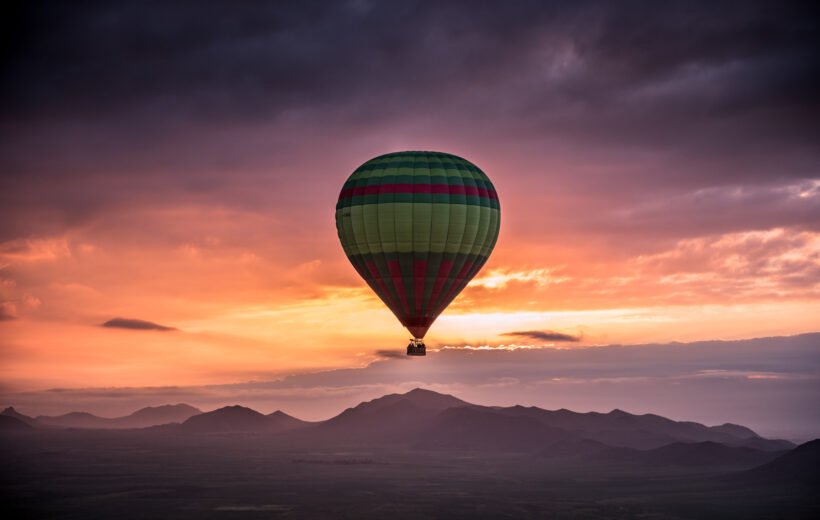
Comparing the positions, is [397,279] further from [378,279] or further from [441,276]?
[441,276]

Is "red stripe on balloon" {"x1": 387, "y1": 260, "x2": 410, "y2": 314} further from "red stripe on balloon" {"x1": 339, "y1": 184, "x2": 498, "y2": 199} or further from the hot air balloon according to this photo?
"red stripe on balloon" {"x1": 339, "y1": 184, "x2": 498, "y2": 199}

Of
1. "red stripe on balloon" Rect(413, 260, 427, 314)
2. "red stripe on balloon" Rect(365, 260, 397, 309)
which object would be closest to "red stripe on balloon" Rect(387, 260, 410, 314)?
"red stripe on balloon" Rect(413, 260, 427, 314)

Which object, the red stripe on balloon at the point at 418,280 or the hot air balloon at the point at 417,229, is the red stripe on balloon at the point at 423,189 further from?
the red stripe on balloon at the point at 418,280

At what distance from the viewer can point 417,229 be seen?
309ft

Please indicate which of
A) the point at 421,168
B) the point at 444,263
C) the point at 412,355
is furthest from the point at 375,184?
the point at 412,355

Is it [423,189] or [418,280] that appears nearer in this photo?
[423,189]

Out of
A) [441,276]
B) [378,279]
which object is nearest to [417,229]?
[441,276]

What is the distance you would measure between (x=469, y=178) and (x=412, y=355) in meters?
20.2

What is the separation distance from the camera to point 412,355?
91.9 meters

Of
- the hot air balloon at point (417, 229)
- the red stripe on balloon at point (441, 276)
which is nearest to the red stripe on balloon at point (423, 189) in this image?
the hot air balloon at point (417, 229)

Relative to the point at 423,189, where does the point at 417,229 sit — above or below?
Answer: below

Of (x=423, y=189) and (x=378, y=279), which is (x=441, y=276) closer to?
(x=378, y=279)

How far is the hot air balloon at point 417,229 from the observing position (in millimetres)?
94250

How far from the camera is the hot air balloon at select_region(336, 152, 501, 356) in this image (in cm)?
9425
